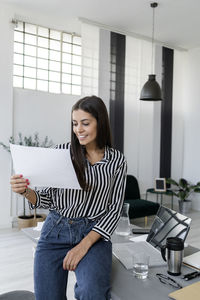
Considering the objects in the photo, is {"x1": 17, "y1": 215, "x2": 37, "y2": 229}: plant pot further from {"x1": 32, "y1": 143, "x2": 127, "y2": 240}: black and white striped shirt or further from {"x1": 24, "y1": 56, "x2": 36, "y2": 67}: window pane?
{"x1": 32, "y1": 143, "x2": 127, "y2": 240}: black and white striped shirt

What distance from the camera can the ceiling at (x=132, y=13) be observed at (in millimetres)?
4297

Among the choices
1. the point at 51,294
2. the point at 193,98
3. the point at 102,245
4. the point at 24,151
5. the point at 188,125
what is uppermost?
the point at 193,98

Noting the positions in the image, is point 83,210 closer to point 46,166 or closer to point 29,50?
point 46,166

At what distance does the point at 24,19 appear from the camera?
181 inches

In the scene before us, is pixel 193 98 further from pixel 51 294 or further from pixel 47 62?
pixel 51 294

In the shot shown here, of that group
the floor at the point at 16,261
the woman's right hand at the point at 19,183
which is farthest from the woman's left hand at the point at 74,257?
the floor at the point at 16,261

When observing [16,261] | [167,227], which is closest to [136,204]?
[16,261]

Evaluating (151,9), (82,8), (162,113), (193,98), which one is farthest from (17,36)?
(193,98)

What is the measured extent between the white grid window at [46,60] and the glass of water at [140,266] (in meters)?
3.89

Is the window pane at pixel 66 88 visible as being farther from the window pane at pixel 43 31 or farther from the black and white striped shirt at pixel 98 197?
the black and white striped shirt at pixel 98 197

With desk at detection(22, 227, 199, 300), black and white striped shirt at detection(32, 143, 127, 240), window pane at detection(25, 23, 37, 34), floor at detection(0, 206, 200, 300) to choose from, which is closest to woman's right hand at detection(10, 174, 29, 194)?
black and white striped shirt at detection(32, 143, 127, 240)

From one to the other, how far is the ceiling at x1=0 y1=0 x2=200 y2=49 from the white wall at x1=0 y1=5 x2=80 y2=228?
7.0 inches

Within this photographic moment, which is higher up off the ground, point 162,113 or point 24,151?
point 162,113

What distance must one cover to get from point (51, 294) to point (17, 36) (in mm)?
4143
